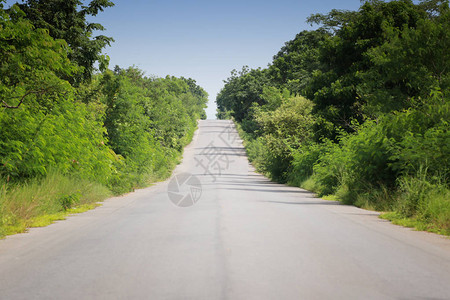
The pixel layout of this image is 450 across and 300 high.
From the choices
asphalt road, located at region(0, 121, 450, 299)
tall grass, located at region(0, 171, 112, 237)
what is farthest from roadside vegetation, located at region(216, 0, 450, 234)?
tall grass, located at region(0, 171, 112, 237)

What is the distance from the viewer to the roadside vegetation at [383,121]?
15.0m

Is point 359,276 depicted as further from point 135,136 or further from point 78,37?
point 78,37

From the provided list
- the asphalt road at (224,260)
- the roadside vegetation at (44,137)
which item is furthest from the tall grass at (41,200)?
the asphalt road at (224,260)

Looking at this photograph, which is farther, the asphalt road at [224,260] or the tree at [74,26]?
the tree at [74,26]

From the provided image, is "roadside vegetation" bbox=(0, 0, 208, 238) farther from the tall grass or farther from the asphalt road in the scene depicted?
the asphalt road

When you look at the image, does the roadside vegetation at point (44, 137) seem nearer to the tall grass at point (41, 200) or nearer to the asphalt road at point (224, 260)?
the tall grass at point (41, 200)

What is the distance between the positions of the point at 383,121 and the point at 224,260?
12.3m

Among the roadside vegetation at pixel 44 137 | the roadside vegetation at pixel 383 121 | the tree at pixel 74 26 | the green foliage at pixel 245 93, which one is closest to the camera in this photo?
the roadside vegetation at pixel 44 137

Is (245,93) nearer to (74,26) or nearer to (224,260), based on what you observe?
(74,26)

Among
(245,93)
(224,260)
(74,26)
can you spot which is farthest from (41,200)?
(245,93)

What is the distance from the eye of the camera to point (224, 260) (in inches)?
314

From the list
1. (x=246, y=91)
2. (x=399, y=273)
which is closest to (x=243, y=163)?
(x=246, y=91)

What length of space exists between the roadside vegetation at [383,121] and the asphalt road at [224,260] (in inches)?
101

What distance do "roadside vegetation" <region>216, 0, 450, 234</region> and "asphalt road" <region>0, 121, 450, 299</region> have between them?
2576mm
